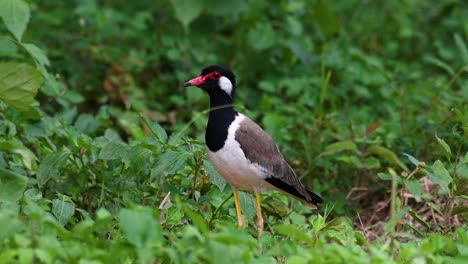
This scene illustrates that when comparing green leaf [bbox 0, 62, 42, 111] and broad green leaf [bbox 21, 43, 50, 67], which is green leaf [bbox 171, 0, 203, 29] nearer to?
broad green leaf [bbox 21, 43, 50, 67]

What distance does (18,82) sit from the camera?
4539 mm

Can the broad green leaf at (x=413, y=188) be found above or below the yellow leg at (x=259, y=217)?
above

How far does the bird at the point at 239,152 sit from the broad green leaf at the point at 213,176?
0.04m

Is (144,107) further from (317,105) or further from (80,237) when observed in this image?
(80,237)

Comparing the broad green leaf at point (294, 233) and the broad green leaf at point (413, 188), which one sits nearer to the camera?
the broad green leaf at point (294, 233)

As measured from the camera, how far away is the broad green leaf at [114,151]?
485cm

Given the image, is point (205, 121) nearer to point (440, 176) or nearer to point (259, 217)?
point (259, 217)

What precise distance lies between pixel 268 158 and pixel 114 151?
0.73 meters

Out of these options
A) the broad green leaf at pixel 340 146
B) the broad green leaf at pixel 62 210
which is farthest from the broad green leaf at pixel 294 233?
the broad green leaf at pixel 340 146

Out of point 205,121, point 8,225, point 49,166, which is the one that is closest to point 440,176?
point 49,166

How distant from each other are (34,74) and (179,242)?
47.3 inches

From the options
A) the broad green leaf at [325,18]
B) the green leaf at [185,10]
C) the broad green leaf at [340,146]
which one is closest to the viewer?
the broad green leaf at [340,146]

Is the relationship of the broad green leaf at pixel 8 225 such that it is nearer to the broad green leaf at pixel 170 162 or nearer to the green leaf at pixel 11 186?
the green leaf at pixel 11 186

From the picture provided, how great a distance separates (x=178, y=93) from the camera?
759cm
